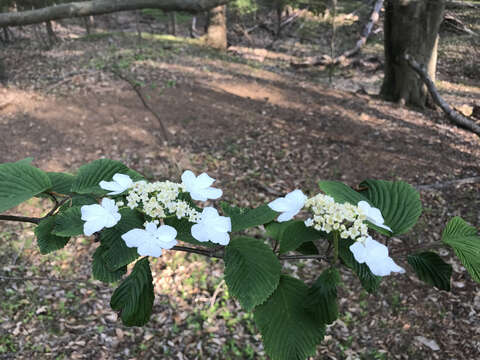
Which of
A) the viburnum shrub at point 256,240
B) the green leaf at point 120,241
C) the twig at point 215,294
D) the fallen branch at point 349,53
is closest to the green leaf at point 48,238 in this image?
the viburnum shrub at point 256,240

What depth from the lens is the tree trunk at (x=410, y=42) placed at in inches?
232

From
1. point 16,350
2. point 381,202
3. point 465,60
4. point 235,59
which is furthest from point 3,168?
point 235,59

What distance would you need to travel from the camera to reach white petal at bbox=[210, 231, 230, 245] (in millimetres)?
549

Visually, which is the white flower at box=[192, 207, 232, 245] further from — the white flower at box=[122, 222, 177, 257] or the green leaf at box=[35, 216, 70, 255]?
the green leaf at box=[35, 216, 70, 255]

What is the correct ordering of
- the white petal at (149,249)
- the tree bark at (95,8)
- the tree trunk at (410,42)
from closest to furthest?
the white petal at (149,249) < the tree bark at (95,8) < the tree trunk at (410,42)

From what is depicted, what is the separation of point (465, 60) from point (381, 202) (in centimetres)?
834

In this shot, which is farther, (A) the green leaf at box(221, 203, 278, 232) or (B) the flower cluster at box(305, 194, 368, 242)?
(A) the green leaf at box(221, 203, 278, 232)

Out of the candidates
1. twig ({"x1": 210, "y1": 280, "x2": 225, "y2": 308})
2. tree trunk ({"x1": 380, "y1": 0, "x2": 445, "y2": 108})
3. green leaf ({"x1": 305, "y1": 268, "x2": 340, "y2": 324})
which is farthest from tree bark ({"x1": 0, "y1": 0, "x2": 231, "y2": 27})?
tree trunk ({"x1": 380, "y1": 0, "x2": 445, "y2": 108})

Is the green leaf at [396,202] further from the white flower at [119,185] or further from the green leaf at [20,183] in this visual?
the green leaf at [20,183]

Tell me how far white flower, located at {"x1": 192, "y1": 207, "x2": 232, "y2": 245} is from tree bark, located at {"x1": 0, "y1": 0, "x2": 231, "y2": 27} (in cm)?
219

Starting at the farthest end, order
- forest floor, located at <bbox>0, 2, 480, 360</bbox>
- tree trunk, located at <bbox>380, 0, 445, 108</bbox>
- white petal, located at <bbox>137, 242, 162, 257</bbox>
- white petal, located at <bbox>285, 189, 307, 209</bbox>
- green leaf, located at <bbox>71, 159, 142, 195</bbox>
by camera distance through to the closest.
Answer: tree trunk, located at <bbox>380, 0, 445, 108</bbox>, forest floor, located at <bbox>0, 2, 480, 360</bbox>, green leaf, located at <bbox>71, 159, 142, 195</bbox>, white petal, located at <bbox>285, 189, 307, 209</bbox>, white petal, located at <bbox>137, 242, 162, 257</bbox>

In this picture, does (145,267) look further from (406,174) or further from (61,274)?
(406,174)

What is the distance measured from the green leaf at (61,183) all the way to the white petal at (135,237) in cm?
36

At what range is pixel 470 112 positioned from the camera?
6.02 metres
